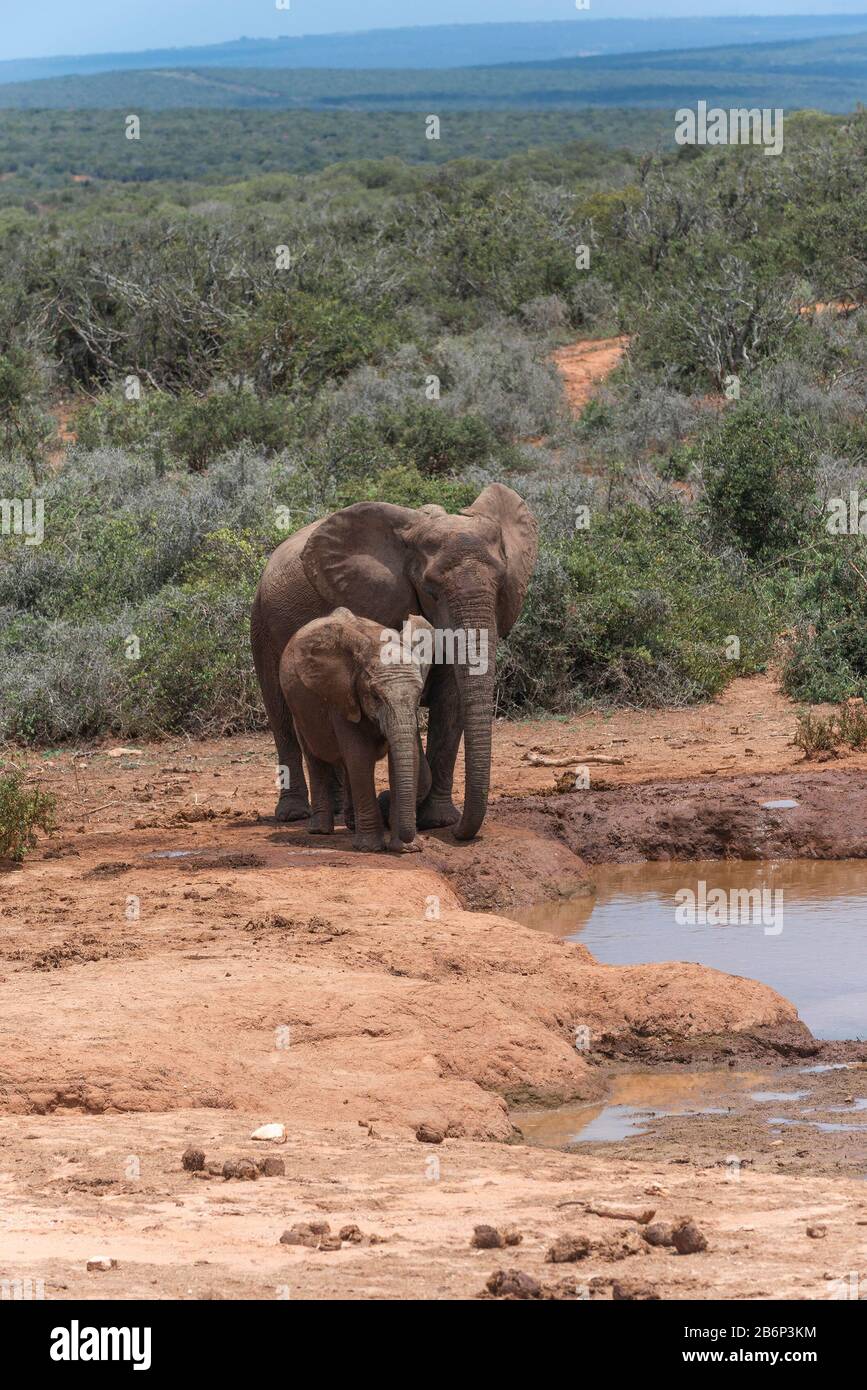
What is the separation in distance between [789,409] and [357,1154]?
575 inches

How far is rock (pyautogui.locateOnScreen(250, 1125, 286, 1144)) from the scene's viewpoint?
239 inches

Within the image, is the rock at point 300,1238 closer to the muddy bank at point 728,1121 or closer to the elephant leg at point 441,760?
the muddy bank at point 728,1121

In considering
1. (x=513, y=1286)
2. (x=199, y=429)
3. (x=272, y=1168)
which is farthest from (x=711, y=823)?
(x=199, y=429)

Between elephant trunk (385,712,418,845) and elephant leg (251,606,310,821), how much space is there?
1.25 m

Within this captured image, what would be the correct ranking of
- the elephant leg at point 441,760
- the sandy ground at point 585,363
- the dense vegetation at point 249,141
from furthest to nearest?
the dense vegetation at point 249,141, the sandy ground at point 585,363, the elephant leg at point 441,760

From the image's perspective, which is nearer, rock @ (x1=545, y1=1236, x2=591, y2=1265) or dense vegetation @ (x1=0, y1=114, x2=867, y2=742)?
rock @ (x1=545, y1=1236, x2=591, y2=1265)

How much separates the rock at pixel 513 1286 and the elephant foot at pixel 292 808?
6.65 m

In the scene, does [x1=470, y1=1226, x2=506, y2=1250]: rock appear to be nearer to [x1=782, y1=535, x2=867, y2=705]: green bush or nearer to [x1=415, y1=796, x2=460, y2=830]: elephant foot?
[x1=415, y1=796, x2=460, y2=830]: elephant foot

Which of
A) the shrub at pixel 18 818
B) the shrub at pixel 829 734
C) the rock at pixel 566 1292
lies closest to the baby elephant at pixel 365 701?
the shrub at pixel 18 818

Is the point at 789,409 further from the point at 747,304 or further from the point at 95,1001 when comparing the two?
the point at 95,1001

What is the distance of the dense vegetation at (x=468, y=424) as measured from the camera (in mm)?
14039

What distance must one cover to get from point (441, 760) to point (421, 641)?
3.04 feet

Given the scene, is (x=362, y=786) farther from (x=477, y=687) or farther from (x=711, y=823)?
(x=711, y=823)

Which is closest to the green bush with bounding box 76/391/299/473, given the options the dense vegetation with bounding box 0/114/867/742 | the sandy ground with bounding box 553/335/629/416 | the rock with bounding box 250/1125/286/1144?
the dense vegetation with bounding box 0/114/867/742
